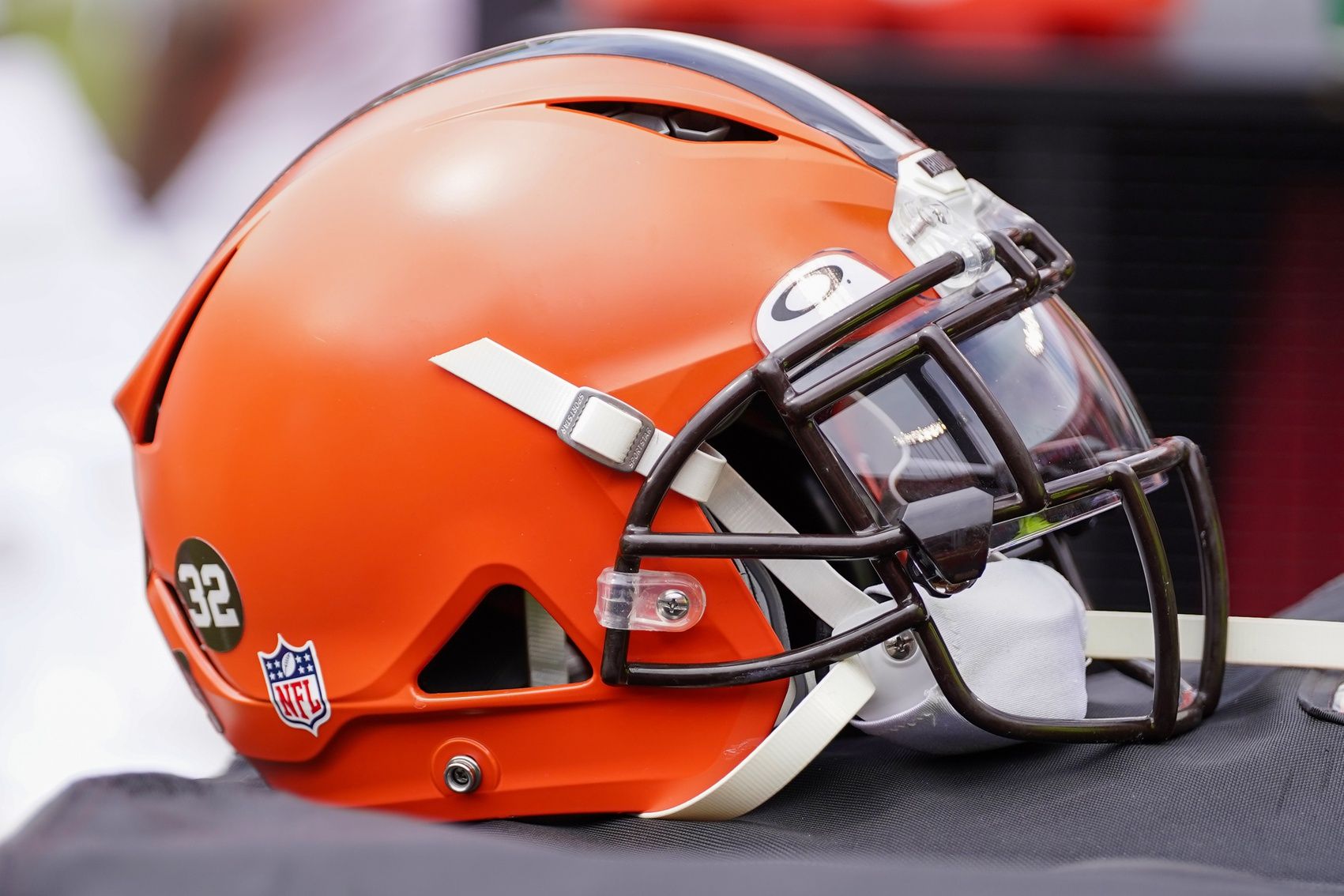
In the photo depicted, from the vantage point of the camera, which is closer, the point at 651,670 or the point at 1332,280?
the point at 651,670

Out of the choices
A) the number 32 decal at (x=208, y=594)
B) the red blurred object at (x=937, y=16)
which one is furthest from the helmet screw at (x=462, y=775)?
the red blurred object at (x=937, y=16)

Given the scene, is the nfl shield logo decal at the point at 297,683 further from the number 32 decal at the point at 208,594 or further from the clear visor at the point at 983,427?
the clear visor at the point at 983,427

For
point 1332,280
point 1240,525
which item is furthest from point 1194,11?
point 1240,525

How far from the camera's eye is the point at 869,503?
94 centimetres

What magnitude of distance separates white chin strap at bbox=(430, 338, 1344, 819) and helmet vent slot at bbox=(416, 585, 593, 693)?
147 millimetres

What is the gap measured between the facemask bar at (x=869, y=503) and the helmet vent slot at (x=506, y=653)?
0.10 metres

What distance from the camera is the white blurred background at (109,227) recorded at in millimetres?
2789

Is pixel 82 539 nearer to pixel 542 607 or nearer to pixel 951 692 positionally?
pixel 542 607

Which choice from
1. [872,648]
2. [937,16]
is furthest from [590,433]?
[937,16]

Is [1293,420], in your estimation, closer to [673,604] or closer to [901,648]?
[901,648]

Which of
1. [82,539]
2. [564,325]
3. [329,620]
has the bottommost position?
[82,539]

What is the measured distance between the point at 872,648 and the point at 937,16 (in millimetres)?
2458

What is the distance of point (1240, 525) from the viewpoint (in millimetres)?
3248

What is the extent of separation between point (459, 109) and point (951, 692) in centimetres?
61
